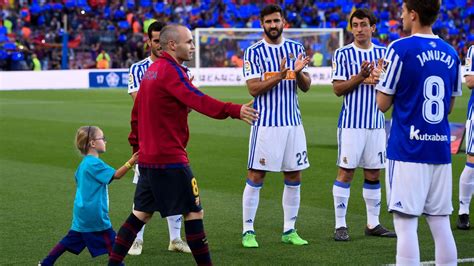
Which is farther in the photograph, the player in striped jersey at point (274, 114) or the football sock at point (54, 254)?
the player in striped jersey at point (274, 114)

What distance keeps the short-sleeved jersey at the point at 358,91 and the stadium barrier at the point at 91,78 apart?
2603 cm

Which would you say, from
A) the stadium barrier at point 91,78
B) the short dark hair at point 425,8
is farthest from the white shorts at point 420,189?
the stadium barrier at point 91,78

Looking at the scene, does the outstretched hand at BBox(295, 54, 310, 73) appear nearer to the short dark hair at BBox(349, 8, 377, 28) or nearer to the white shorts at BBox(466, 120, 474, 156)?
the short dark hair at BBox(349, 8, 377, 28)

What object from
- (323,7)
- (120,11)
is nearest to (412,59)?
(120,11)

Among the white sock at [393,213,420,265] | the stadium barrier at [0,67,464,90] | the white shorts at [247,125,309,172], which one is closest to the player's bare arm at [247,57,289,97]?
the white shorts at [247,125,309,172]

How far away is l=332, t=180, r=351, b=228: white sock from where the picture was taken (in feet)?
28.5

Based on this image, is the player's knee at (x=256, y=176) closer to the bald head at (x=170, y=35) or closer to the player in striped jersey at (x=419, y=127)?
the bald head at (x=170, y=35)

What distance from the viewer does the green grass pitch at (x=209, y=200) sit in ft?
26.2

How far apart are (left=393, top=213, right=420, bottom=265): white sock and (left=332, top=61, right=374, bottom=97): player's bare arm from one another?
2433 millimetres

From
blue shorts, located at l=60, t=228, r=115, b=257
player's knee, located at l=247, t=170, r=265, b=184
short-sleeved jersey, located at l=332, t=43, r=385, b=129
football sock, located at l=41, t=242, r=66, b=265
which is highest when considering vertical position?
short-sleeved jersey, located at l=332, t=43, r=385, b=129

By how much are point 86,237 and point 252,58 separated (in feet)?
7.84

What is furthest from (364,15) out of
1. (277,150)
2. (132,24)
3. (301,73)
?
(132,24)

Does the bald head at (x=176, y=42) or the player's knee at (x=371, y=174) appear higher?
the bald head at (x=176, y=42)

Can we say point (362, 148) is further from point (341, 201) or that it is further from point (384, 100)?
point (384, 100)
